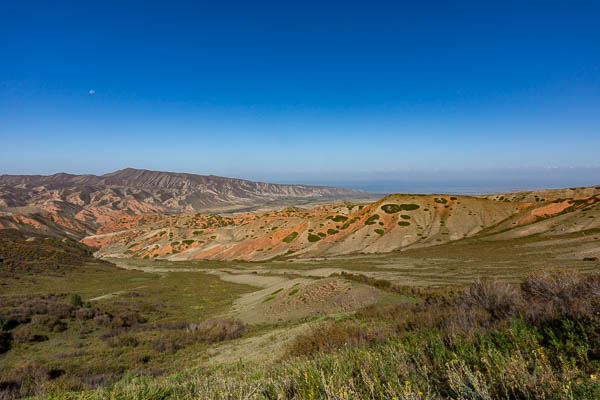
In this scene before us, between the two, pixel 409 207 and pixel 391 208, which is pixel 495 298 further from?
pixel 409 207

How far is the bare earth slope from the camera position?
180ft

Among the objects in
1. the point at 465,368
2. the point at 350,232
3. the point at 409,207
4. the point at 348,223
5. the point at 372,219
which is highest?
the point at 465,368

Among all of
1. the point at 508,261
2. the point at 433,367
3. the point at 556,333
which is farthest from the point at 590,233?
the point at 433,367

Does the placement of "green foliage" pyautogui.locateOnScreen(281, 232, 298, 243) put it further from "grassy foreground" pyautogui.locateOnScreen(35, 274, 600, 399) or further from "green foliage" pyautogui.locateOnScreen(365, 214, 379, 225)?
"grassy foreground" pyautogui.locateOnScreen(35, 274, 600, 399)

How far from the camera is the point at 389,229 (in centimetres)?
6562

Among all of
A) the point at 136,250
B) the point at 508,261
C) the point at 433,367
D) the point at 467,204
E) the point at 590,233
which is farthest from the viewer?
the point at 136,250

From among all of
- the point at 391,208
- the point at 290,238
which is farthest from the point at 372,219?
the point at 290,238

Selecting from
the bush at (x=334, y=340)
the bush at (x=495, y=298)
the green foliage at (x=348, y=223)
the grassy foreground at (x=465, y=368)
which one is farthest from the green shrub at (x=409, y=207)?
the bush at (x=334, y=340)

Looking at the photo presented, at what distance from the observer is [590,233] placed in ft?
124

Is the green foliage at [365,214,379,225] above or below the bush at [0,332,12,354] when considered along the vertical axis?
above

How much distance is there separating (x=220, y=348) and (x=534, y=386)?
14.0 meters

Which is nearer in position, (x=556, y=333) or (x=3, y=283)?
(x=556, y=333)

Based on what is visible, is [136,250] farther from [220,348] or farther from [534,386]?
[534,386]

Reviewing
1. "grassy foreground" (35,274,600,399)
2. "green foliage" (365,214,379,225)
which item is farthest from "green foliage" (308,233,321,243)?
"grassy foreground" (35,274,600,399)
